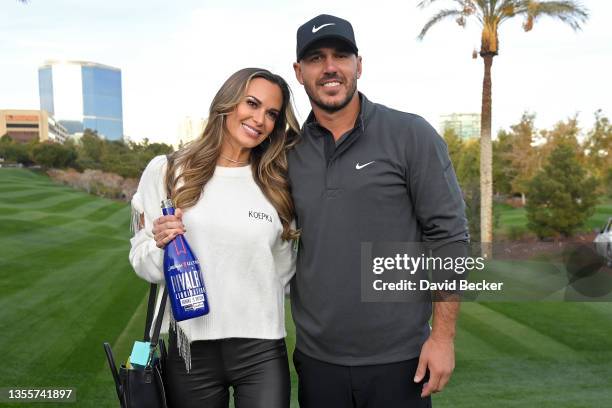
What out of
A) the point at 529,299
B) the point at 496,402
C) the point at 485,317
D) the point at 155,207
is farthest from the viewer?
the point at 529,299

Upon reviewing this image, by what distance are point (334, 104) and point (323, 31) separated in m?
0.36

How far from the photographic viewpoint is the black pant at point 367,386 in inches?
103

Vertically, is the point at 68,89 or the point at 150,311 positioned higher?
the point at 68,89

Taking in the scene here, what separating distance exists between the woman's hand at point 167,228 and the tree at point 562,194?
69.2 ft

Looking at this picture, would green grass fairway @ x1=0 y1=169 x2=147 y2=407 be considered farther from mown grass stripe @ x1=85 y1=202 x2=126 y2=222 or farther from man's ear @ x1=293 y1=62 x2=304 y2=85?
mown grass stripe @ x1=85 y1=202 x2=126 y2=222

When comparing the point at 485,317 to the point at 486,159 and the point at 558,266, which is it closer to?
the point at 558,266

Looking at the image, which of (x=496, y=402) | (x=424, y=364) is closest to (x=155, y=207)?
(x=424, y=364)

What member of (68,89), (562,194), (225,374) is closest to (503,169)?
(562,194)

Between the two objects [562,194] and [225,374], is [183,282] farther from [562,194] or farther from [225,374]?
[562,194]

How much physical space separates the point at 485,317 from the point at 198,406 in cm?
661

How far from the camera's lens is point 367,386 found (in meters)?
2.61

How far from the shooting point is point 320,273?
2605 mm

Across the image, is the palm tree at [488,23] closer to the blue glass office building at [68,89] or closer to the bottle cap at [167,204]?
the bottle cap at [167,204]

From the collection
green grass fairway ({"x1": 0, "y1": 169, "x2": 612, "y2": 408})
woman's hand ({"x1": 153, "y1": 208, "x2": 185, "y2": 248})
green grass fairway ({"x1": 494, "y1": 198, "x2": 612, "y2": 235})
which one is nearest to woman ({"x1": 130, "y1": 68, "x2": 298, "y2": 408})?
woman's hand ({"x1": 153, "y1": 208, "x2": 185, "y2": 248})
